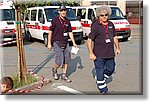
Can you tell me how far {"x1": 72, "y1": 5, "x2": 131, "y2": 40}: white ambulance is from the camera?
504 inches

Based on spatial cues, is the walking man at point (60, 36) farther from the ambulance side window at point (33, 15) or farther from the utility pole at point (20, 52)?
the ambulance side window at point (33, 15)

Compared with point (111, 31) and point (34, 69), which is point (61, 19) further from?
point (34, 69)

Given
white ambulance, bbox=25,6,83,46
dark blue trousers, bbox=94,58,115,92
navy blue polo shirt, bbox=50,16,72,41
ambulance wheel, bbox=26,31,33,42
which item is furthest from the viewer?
ambulance wheel, bbox=26,31,33,42

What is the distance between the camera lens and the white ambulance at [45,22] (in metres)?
11.9

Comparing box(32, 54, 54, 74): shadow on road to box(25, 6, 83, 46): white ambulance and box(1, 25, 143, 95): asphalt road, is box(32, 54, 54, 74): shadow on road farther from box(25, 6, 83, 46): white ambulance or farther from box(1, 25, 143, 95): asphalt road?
box(25, 6, 83, 46): white ambulance

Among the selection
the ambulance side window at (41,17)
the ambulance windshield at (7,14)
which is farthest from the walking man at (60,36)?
the ambulance windshield at (7,14)

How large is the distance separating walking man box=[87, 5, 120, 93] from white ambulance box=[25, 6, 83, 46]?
6826 mm

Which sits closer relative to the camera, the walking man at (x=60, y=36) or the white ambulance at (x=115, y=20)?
the walking man at (x=60, y=36)

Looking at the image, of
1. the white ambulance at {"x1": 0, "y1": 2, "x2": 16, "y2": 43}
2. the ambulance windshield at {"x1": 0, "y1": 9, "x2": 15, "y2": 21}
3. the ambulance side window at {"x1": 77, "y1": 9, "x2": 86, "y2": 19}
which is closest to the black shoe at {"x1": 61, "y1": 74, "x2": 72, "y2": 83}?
the white ambulance at {"x1": 0, "y1": 2, "x2": 16, "y2": 43}

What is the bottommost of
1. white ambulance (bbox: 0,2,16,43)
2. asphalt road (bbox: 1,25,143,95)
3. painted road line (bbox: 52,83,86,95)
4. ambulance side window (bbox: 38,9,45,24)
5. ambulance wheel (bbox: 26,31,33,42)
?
painted road line (bbox: 52,83,86,95)

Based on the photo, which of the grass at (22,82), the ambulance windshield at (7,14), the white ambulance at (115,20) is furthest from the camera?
the white ambulance at (115,20)

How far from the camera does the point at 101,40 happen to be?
16.0 ft

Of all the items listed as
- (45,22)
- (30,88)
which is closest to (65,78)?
(30,88)

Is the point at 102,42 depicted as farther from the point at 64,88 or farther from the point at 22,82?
the point at 22,82
